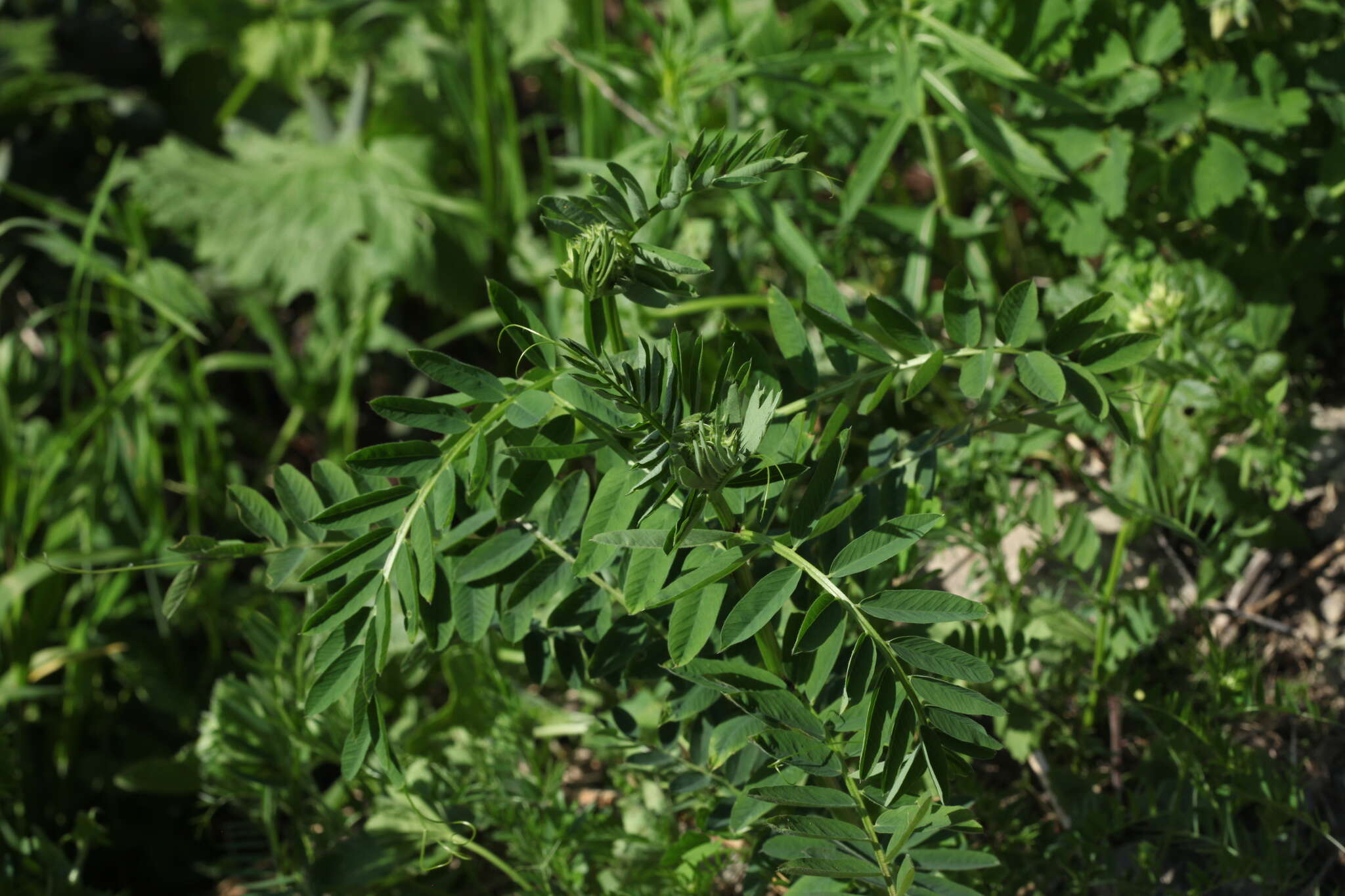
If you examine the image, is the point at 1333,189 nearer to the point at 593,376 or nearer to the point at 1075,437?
the point at 1075,437

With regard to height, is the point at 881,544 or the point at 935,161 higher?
the point at 935,161

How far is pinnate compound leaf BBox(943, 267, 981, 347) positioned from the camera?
1255 mm

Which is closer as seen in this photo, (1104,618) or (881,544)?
(881,544)

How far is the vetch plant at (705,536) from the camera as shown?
103 centimetres

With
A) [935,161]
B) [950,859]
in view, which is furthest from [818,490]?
[935,161]

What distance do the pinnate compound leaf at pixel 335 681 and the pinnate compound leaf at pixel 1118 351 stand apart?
84cm

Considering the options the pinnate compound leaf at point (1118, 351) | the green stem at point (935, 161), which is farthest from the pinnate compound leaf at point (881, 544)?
the green stem at point (935, 161)

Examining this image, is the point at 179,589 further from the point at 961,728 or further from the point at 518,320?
the point at 961,728

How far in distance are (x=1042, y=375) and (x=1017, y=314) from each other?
100 mm

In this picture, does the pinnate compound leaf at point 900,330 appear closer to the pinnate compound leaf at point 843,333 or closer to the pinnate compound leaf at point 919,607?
the pinnate compound leaf at point 843,333

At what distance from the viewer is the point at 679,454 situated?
3.23 feet

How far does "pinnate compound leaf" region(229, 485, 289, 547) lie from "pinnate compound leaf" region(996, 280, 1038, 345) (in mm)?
848

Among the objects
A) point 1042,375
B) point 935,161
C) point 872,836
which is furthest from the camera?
point 935,161

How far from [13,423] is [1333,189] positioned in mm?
2593
